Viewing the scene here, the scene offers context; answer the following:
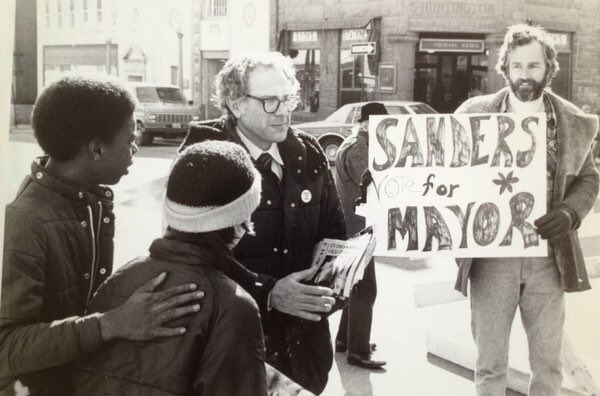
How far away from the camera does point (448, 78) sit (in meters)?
A: 2.14

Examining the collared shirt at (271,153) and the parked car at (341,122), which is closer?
the collared shirt at (271,153)

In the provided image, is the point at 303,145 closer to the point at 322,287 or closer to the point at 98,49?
the point at 322,287

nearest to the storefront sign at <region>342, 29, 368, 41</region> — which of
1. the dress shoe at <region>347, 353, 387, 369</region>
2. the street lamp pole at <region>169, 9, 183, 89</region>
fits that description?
the street lamp pole at <region>169, 9, 183, 89</region>

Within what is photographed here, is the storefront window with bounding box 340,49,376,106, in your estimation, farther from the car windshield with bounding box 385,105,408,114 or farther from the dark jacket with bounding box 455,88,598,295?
the dark jacket with bounding box 455,88,598,295

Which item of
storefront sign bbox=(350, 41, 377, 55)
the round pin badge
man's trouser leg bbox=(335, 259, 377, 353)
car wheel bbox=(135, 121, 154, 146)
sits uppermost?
storefront sign bbox=(350, 41, 377, 55)

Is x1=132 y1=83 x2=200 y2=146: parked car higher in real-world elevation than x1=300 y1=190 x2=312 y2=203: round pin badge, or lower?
higher

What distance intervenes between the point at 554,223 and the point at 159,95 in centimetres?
124

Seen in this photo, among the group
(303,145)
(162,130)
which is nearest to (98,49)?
(162,130)

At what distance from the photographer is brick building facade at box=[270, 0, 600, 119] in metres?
2.08

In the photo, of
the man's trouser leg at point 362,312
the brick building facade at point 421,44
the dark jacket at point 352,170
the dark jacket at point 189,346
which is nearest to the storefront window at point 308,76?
the brick building facade at point 421,44

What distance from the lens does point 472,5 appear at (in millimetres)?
2125

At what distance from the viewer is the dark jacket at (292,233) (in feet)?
5.75

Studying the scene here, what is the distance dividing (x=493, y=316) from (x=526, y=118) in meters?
0.59

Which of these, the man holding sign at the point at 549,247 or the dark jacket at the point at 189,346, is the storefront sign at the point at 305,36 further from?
the dark jacket at the point at 189,346
